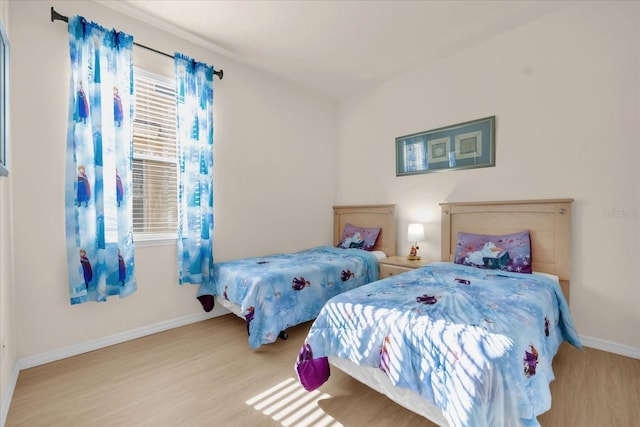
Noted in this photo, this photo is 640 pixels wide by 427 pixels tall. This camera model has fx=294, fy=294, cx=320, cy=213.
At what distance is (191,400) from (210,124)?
243 centimetres

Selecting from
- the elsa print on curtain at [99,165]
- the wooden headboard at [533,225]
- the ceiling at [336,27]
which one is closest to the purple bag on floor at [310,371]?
the elsa print on curtain at [99,165]

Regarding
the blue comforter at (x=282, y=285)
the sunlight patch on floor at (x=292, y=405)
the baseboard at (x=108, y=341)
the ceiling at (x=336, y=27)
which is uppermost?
the ceiling at (x=336, y=27)

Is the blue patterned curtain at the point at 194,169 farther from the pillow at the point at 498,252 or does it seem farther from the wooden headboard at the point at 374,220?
the pillow at the point at 498,252

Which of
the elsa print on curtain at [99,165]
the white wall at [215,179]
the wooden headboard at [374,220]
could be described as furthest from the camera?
the wooden headboard at [374,220]

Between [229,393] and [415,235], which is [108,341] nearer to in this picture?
[229,393]

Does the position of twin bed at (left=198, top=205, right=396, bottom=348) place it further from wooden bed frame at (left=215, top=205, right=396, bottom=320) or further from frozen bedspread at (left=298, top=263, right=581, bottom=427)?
frozen bedspread at (left=298, top=263, right=581, bottom=427)

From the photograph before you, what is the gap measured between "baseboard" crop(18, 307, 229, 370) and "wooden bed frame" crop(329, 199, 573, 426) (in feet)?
5.76

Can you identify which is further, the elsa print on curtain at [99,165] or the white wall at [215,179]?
the elsa print on curtain at [99,165]

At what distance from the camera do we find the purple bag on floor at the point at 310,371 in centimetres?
175

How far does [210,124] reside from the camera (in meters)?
3.04

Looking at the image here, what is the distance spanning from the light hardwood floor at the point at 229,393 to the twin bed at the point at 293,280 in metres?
0.28

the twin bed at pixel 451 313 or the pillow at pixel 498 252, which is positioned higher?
the pillow at pixel 498 252

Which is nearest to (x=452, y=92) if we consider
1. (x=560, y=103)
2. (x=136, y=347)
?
(x=560, y=103)

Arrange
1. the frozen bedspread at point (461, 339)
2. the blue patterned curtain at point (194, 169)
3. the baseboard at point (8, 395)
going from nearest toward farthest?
the frozen bedspread at point (461, 339), the baseboard at point (8, 395), the blue patterned curtain at point (194, 169)
